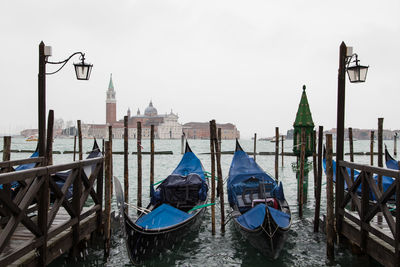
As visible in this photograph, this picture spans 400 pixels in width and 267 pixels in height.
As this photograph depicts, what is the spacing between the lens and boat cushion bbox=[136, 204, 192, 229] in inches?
165

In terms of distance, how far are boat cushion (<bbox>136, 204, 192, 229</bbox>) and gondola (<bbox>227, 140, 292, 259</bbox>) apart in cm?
79

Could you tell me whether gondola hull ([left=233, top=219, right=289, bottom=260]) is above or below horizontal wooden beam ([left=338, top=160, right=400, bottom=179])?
below

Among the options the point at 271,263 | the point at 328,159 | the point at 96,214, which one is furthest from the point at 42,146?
the point at 328,159

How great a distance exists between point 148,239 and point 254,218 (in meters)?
1.28

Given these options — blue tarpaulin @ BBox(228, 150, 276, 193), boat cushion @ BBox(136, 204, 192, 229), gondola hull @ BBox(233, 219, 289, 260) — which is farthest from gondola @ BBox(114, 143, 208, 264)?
gondola hull @ BBox(233, 219, 289, 260)

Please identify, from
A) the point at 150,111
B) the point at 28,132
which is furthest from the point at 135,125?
the point at 28,132

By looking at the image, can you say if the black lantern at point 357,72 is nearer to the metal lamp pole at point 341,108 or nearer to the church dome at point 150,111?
the metal lamp pole at point 341,108

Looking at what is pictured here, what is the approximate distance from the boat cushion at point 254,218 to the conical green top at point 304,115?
421 cm

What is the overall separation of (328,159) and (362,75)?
1.01 meters

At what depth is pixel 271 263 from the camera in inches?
162

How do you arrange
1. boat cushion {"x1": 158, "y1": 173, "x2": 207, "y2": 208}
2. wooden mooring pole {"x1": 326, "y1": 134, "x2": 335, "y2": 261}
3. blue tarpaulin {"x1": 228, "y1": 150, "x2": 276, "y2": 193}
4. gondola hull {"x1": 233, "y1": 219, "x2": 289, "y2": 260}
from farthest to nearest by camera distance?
blue tarpaulin {"x1": 228, "y1": 150, "x2": 276, "y2": 193} → boat cushion {"x1": 158, "y1": 173, "x2": 207, "y2": 208} → gondola hull {"x1": 233, "y1": 219, "x2": 289, "y2": 260} → wooden mooring pole {"x1": 326, "y1": 134, "x2": 335, "y2": 261}

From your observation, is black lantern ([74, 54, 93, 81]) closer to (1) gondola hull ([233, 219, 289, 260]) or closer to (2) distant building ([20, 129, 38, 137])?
(1) gondola hull ([233, 219, 289, 260])

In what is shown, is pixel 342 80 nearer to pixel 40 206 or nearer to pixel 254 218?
pixel 254 218

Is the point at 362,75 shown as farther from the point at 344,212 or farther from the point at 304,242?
the point at 304,242
